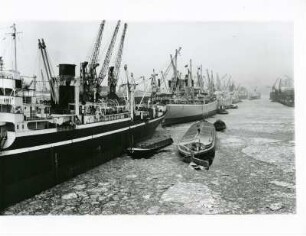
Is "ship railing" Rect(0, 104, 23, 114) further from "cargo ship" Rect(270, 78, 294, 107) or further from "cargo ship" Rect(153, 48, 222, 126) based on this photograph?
"cargo ship" Rect(153, 48, 222, 126)

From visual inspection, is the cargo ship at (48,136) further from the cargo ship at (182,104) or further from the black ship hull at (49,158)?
the cargo ship at (182,104)

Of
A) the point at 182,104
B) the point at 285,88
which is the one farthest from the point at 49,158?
the point at 182,104

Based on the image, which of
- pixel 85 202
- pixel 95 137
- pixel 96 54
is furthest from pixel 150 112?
pixel 85 202

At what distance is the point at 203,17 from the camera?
8.14 metres

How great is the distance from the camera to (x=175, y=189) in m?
9.91

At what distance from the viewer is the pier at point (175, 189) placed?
8.41 metres

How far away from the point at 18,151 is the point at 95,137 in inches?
169

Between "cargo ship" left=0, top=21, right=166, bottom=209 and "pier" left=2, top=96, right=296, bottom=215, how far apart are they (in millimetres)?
471

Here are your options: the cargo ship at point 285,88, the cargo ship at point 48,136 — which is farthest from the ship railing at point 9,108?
the cargo ship at point 285,88

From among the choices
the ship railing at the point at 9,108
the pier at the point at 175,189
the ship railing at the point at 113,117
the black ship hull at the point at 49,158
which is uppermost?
the ship railing at the point at 9,108

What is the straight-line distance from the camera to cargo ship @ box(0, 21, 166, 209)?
8.66m

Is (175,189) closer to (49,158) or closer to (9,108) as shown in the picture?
(49,158)

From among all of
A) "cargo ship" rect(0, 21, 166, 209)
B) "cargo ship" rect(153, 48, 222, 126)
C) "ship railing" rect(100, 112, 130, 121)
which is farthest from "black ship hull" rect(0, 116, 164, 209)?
"cargo ship" rect(153, 48, 222, 126)

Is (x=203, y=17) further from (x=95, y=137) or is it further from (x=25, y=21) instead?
(x=95, y=137)
